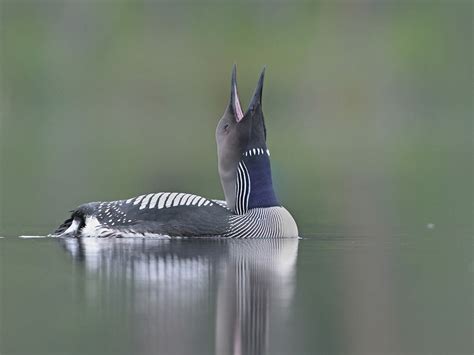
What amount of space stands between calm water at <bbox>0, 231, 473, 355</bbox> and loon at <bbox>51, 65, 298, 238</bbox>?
152 mm

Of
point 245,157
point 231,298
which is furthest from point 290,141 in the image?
point 231,298

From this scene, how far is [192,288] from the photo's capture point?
7941 millimetres

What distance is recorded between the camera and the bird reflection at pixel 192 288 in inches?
261

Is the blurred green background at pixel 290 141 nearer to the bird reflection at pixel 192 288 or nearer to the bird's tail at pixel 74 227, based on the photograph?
the bird reflection at pixel 192 288

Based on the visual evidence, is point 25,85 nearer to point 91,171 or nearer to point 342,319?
point 91,171

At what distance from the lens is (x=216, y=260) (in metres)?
9.12

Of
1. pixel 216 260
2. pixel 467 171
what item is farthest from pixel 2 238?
pixel 467 171

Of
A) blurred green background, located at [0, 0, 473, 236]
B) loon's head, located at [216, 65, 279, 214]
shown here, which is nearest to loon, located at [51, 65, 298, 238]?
loon's head, located at [216, 65, 279, 214]

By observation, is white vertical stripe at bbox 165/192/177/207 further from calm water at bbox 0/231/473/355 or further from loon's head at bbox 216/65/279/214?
loon's head at bbox 216/65/279/214

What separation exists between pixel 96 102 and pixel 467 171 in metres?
24.5

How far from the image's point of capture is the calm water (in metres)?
6.62

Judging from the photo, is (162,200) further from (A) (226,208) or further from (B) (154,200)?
(A) (226,208)

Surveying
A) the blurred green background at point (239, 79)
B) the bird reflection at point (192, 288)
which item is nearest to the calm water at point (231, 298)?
the bird reflection at point (192, 288)

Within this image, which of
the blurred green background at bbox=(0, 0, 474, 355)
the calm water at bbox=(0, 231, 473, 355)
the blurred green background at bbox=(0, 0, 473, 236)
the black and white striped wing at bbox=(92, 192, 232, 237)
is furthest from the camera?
the blurred green background at bbox=(0, 0, 473, 236)
